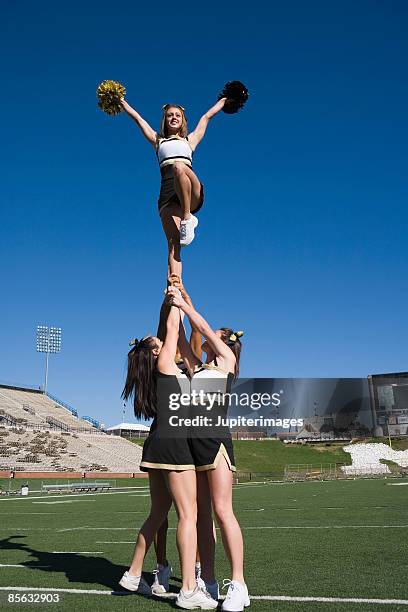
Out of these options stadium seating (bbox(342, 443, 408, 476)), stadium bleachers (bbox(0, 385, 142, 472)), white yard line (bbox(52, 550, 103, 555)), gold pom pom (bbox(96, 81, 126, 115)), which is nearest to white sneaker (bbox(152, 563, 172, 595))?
white yard line (bbox(52, 550, 103, 555))

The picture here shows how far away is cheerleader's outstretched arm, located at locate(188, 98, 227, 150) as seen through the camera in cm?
693

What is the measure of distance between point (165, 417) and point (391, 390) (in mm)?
64933

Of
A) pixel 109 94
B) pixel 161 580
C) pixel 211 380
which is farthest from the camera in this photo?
pixel 109 94

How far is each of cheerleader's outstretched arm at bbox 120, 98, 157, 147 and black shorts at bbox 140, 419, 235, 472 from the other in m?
3.49

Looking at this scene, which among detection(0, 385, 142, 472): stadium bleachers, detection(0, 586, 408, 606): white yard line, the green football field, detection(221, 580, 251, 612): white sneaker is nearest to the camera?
detection(221, 580, 251, 612): white sneaker

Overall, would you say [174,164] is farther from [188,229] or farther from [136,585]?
[136,585]

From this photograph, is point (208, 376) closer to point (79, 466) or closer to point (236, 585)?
point (236, 585)

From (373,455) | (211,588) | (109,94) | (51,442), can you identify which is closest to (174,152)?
(109,94)

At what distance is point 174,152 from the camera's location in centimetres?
651

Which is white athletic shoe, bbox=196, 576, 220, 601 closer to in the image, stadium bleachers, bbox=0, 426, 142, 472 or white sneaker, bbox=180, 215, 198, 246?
white sneaker, bbox=180, 215, 198, 246

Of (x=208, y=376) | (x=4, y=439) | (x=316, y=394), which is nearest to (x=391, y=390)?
(x=316, y=394)

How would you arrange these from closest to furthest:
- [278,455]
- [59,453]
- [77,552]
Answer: [77,552] → [59,453] → [278,455]

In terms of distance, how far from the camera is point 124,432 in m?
78.0

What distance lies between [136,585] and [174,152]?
4224mm
